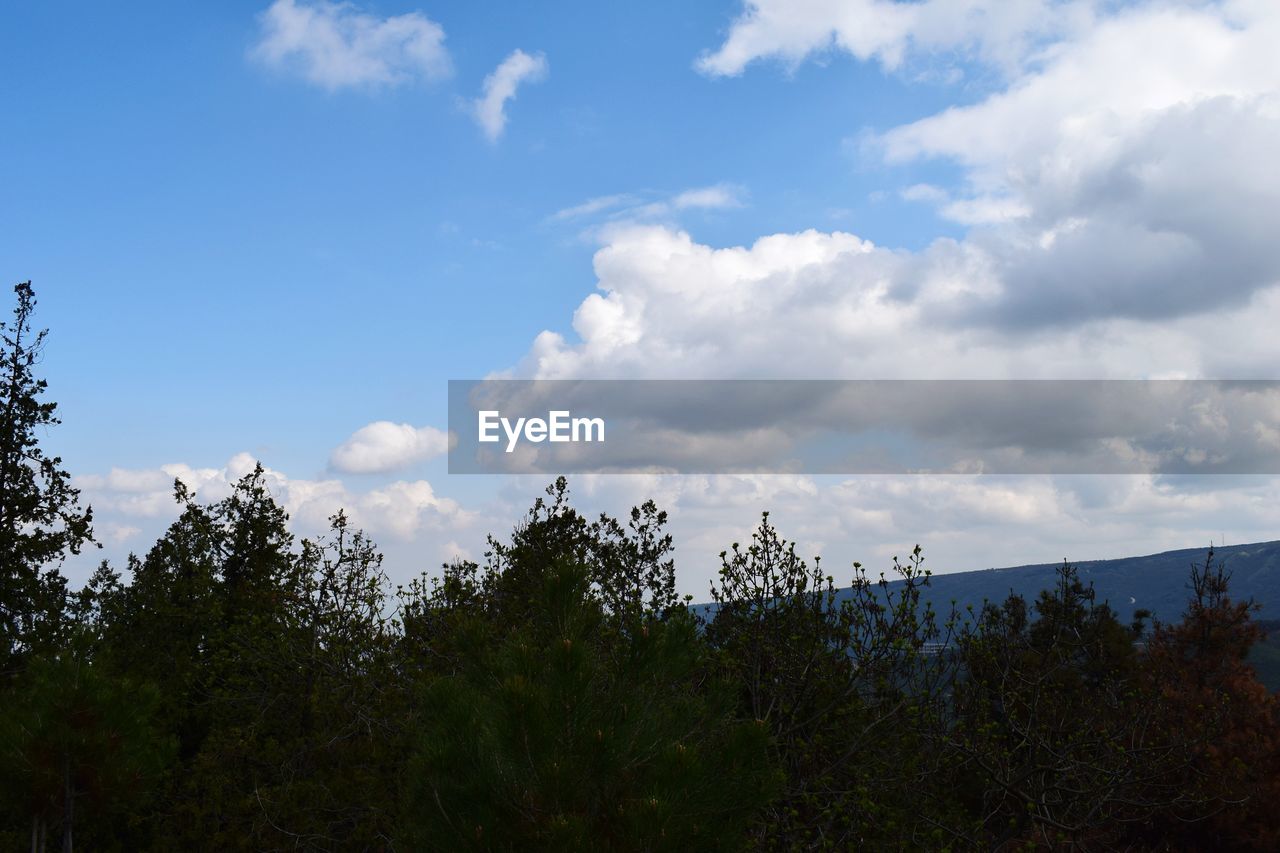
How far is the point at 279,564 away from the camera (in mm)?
25250

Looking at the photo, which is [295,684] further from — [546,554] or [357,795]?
[546,554]

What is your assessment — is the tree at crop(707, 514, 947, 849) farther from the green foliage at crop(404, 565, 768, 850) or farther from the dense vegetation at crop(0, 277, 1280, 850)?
the green foliage at crop(404, 565, 768, 850)

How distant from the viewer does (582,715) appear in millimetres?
7402

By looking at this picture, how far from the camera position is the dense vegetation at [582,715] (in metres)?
7.63

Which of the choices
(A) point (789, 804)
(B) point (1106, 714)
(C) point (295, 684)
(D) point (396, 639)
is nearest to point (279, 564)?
(C) point (295, 684)

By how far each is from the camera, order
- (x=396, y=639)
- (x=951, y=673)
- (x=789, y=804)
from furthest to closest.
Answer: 1. (x=396, y=639)
2. (x=951, y=673)
3. (x=789, y=804)

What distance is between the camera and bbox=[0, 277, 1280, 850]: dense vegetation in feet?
25.0

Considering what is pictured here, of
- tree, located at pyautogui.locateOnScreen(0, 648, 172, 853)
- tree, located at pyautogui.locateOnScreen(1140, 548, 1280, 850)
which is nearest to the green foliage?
tree, located at pyautogui.locateOnScreen(0, 648, 172, 853)

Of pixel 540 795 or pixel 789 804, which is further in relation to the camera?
pixel 789 804

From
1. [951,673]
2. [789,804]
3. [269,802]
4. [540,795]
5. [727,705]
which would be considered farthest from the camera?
[269,802]

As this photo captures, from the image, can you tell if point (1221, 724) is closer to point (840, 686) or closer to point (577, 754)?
point (840, 686)

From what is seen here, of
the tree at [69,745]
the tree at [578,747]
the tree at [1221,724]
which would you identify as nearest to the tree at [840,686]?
the tree at [578,747]

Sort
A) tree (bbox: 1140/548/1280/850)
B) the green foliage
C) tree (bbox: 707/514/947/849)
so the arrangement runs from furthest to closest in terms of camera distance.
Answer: tree (bbox: 1140/548/1280/850) → tree (bbox: 707/514/947/849) → the green foliage

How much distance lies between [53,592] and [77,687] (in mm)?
14775
